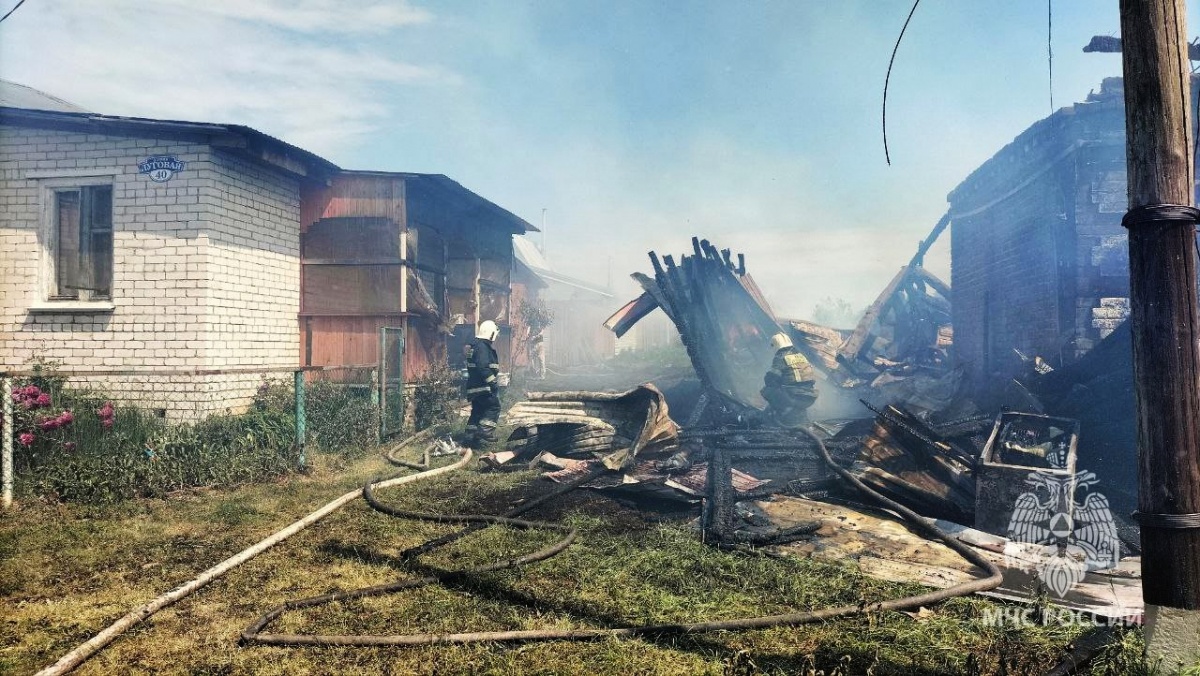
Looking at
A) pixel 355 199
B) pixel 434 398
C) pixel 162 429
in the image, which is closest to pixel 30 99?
pixel 355 199

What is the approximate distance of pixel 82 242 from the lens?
8.11 metres

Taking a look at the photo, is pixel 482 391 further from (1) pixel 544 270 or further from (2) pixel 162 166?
(1) pixel 544 270

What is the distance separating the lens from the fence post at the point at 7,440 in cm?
521

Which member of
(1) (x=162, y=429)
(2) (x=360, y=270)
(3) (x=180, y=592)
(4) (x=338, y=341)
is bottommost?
(3) (x=180, y=592)

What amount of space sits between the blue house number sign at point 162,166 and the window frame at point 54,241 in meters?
0.52

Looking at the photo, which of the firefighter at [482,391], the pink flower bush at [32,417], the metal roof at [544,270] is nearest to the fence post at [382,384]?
the firefighter at [482,391]

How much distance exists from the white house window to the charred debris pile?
6207mm

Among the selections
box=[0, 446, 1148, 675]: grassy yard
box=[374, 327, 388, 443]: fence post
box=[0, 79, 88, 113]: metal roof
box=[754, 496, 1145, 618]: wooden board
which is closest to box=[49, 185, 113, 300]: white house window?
box=[374, 327, 388, 443]: fence post

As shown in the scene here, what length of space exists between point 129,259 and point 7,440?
11.9ft

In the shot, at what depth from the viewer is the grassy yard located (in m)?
2.84

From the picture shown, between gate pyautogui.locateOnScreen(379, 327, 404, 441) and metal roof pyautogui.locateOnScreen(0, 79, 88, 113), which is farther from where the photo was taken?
metal roof pyautogui.locateOnScreen(0, 79, 88, 113)

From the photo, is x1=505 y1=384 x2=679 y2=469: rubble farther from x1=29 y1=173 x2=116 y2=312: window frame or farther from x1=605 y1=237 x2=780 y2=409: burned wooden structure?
x1=29 y1=173 x2=116 y2=312: window frame

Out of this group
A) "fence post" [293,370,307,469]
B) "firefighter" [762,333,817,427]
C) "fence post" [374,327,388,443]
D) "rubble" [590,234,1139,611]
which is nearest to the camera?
"rubble" [590,234,1139,611]

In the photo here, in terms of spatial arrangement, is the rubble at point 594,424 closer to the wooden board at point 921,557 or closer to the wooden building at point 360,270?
the wooden board at point 921,557
